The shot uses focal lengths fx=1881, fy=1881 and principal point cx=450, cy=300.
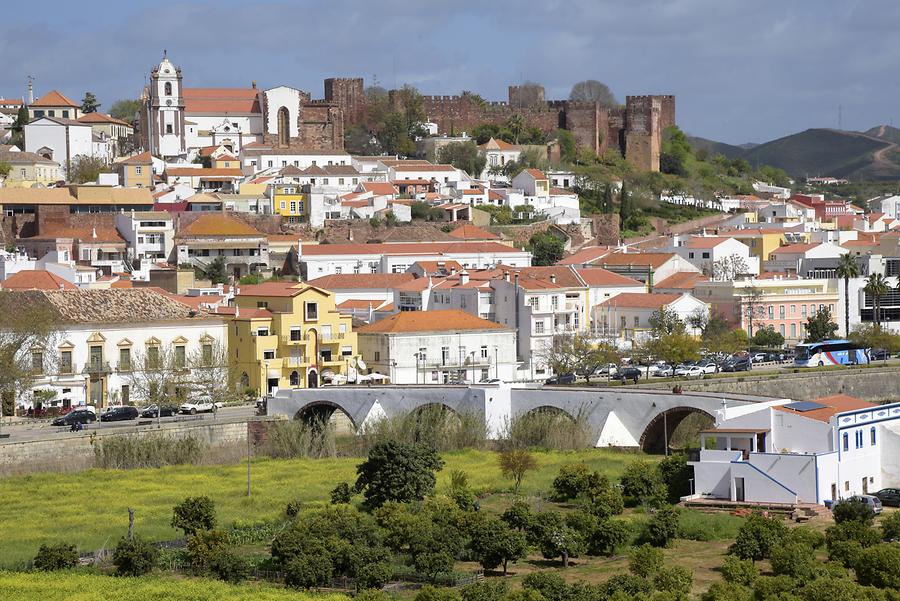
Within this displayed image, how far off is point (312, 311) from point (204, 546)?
81.0 ft

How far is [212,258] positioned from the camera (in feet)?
264

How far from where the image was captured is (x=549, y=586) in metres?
34.4

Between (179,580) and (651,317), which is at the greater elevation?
(651,317)

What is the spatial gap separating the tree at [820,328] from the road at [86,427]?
2646 cm

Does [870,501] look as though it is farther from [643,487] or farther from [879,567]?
[879,567]

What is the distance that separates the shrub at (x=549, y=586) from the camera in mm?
34062

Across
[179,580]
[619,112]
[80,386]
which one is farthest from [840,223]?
[179,580]

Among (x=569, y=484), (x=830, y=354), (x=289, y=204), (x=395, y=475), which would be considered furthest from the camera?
(x=289, y=204)

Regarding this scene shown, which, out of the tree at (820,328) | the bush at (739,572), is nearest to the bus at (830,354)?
the tree at (820,328)

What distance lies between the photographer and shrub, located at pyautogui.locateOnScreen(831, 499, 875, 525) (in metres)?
40.8

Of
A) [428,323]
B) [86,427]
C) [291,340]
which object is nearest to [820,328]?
[428,323]

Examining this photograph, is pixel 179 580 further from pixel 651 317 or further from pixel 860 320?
pixel 860 320

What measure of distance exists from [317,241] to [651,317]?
19.1 metres

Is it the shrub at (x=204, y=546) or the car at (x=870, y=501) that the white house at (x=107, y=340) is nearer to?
the shrub at (x=204, y=546)
